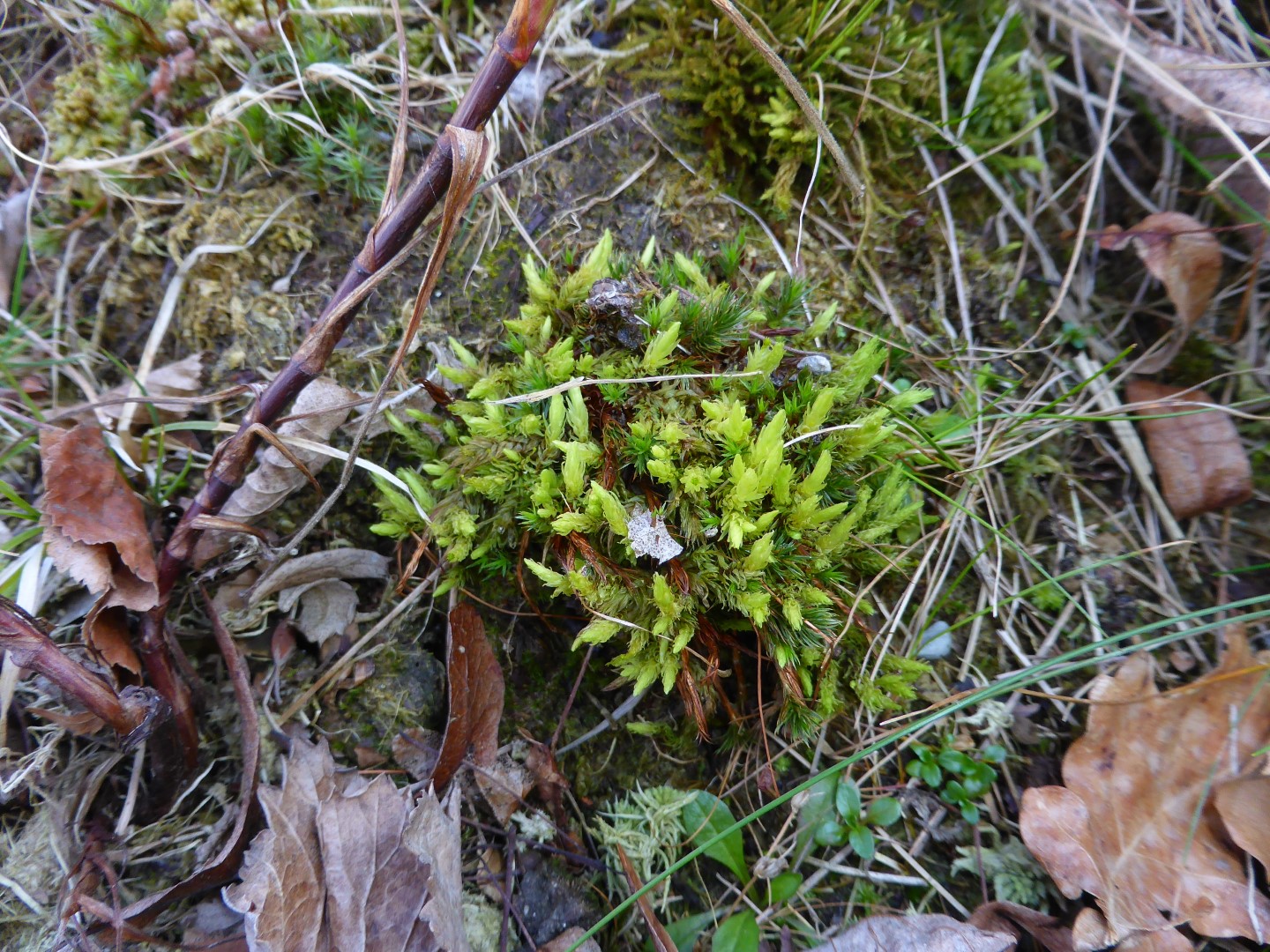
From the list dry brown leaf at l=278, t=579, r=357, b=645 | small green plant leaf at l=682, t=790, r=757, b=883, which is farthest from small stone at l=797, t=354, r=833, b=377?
dry brown leaf at l=278, t=579, r=357, b=645

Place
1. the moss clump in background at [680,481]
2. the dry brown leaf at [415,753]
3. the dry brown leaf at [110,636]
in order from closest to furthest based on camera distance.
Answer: the dry brown leaf at [110,636]
the moss clump in background at [680,481]
the dry brown leaf at [415,753]

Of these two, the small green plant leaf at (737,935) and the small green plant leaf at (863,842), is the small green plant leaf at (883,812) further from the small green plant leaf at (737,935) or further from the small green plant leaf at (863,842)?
the small green plant leaf at (737,935)

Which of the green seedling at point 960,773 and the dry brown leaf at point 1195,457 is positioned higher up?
the dry brown leaf at point 1195,457

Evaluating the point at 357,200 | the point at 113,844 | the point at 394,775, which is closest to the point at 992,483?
the point at 394,775

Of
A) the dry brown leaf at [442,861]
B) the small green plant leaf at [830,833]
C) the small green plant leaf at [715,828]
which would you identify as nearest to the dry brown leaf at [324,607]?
the dry brown leaf at [442,861]

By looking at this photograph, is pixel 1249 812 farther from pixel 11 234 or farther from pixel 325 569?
pixel 11 234

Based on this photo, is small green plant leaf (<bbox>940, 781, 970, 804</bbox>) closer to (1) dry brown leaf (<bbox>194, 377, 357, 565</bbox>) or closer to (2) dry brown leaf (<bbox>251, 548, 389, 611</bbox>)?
(2) dry brown leaf (<bbox>251, 548, 389, 611</bbox>)
